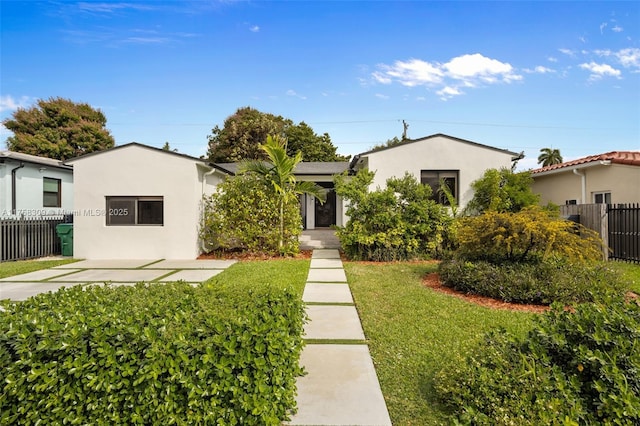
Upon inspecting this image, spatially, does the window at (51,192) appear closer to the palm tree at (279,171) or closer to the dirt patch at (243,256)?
the dirt patch at (243,256)

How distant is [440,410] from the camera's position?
8.09 ft

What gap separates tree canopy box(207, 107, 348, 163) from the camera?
2717 cm

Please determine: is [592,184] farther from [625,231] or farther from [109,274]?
[109,274]

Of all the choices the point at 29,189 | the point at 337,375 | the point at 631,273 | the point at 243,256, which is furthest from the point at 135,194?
the point at 631,273

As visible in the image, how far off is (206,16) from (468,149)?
940cm

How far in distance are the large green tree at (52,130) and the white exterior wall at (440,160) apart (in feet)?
77.3

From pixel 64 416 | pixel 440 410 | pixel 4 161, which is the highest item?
pixel 4 161

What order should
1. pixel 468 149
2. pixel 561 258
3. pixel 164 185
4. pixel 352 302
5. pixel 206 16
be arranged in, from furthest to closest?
pixel 468 149, pixel 164 185, pixel 206 16, pixel 561 258, pixel 352 302

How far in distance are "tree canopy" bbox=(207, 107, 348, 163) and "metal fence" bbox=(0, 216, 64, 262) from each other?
1623 cm

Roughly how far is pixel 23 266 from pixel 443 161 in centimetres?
1322

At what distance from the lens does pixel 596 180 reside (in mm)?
10039

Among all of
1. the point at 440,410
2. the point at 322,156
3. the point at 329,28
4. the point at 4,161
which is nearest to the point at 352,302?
the point at 440,410

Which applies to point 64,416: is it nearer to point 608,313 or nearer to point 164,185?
point 608,313

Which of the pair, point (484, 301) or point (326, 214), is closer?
point (484, 301)
